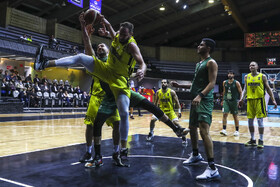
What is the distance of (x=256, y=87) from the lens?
5.11 metres

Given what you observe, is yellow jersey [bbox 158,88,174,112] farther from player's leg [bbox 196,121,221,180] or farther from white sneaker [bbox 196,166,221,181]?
white sneaker [bbox 196,166,221,181]

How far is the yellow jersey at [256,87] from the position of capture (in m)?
5.06

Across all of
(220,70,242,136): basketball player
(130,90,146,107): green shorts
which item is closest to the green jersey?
(130,90,146,107): green shorts

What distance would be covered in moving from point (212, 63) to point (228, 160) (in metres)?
1.56

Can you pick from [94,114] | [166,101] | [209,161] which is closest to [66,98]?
[166,101]

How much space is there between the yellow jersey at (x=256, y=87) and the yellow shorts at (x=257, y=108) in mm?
94

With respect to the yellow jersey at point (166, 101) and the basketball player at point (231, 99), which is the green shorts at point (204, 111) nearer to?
the yellow jersey at point (166, 101)

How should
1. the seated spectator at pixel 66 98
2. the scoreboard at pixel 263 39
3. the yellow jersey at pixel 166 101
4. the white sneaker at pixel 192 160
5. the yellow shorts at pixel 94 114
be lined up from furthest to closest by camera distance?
the scoreboard at pixel 263 39
the seated spectator at pixel 66 98
the yellow jersey at pixel 166 101
the yellow shorts at pixel 94 114
the white sneaker at pixel 192 160

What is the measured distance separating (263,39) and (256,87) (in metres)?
24.5

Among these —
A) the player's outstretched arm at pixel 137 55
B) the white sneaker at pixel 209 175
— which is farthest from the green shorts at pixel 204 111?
the player's outstretched arm at pixel 137 55

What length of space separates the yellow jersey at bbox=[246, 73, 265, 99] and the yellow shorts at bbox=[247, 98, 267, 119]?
0.09 meters

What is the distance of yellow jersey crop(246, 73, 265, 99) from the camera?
5.06m

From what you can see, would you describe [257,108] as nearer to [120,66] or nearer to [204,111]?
[204,111]

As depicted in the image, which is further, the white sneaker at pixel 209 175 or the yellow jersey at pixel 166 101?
the yellow jersey at pixel 166 101
